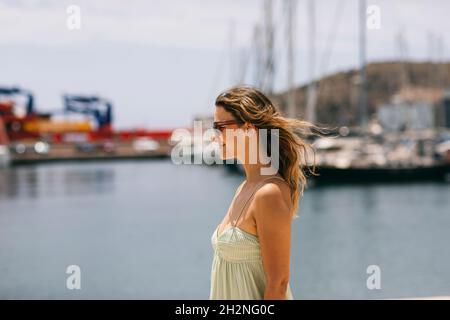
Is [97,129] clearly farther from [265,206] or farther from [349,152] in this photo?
[265,206]

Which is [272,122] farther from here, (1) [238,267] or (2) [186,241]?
(2) [186,241]

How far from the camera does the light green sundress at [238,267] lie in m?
2.18

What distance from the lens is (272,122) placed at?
86.6 inches

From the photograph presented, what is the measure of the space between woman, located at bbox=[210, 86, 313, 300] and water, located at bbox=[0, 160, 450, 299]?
11.7 metres

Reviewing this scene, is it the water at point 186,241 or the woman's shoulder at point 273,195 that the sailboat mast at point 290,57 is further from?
the woman's shoulder at point 273,195

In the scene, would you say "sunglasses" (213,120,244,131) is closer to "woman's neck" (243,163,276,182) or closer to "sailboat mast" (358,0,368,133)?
"woman's neck" (243,163,276,182)

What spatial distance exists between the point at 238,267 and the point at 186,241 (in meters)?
19.6

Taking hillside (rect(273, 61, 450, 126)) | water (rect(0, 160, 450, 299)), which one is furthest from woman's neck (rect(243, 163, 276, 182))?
hillside (rect(273, 61, 450, 126))

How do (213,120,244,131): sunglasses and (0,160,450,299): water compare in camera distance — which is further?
(0,160,450,299): water

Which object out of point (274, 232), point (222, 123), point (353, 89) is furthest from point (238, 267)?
point (353, 89)

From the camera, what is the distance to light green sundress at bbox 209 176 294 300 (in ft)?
7.14

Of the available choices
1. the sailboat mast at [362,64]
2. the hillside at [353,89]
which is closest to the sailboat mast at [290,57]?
the sailboat mast at [362,64]

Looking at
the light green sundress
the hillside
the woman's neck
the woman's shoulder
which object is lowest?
the light green sundress
